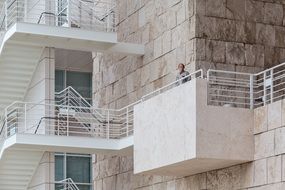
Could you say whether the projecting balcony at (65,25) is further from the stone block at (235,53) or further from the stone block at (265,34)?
the stone block at (265,34)

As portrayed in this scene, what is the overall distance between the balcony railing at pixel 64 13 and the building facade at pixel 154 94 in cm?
4

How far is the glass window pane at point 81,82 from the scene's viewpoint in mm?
38000

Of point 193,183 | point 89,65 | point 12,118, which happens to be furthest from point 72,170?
point 193,183

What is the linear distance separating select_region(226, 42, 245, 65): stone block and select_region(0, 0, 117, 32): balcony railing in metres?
5.06

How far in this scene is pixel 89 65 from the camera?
3778cm

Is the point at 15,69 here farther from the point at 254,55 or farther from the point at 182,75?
the point at 254,55

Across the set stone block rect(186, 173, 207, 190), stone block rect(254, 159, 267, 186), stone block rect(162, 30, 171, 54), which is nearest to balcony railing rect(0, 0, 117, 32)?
stone block rect(162, 30, 171, 54)

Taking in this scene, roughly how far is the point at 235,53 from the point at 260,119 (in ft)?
12.3

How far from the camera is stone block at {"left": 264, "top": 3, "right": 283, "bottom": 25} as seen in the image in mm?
26625

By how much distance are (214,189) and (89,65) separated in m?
14.2

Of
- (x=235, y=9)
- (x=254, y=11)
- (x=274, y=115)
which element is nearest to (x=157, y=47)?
(x=235, y=9)

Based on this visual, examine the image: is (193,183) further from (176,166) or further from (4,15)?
(4,15)

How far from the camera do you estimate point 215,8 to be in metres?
26.1

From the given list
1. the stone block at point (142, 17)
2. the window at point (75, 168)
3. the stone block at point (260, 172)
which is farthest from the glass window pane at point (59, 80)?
the stone block at point (260, 172)
